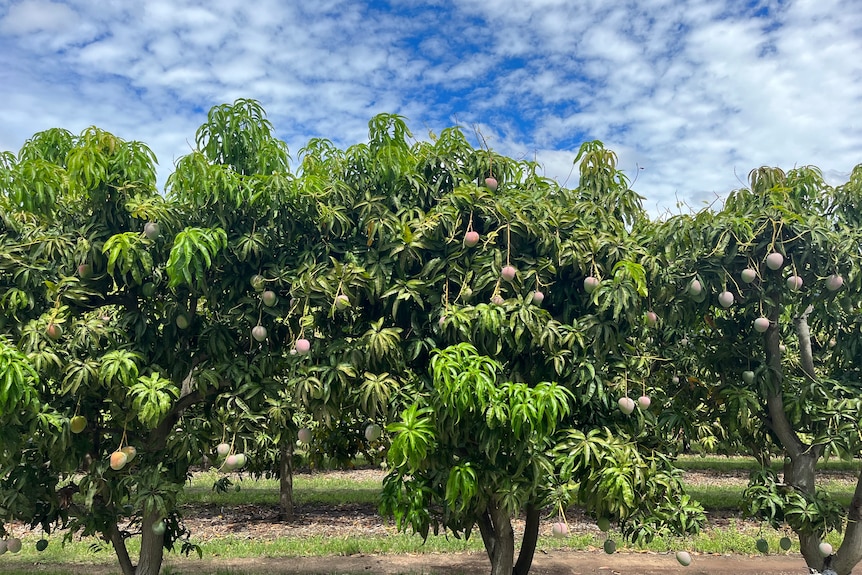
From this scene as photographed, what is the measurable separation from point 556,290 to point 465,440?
3.92ft

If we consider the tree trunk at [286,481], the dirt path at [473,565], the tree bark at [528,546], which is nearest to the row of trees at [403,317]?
the tree bark at [528,546]

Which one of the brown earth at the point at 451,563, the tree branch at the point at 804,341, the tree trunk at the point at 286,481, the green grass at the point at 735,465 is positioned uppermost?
the tree branch at the point at 804,341

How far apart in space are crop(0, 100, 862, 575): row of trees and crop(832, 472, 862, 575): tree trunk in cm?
2

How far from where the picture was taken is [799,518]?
406cm

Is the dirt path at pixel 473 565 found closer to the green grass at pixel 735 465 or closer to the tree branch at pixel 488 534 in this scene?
the tree branch at pixel 488 534

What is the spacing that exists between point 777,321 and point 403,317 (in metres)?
2.55

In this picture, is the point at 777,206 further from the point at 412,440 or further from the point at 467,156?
the point at 412,440

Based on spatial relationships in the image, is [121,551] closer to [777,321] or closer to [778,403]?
[778,403]

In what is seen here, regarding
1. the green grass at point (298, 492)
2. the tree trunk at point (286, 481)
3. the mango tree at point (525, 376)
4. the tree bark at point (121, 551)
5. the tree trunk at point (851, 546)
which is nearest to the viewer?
the mango tree at point (525, 376)

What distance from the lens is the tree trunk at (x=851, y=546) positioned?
4.26m

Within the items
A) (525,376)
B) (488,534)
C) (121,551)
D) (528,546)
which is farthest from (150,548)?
(525,376)

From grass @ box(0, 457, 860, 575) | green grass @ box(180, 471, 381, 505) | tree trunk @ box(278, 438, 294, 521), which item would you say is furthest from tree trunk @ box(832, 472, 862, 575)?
green grass @ box(180, 471, 381, 505)

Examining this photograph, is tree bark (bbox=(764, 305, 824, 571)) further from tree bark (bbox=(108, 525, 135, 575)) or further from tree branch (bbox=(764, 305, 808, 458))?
tree bark (bbox=(108, 525, 135, 575))

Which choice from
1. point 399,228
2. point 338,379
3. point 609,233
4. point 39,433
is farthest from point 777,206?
point 39,433
